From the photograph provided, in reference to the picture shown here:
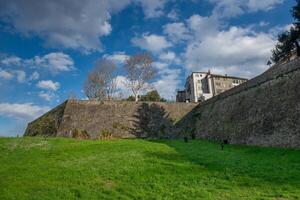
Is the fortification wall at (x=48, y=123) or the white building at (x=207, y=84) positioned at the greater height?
the white building at (x=207, y=84)

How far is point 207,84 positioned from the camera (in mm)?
104125

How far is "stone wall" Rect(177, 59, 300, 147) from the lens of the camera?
22844mm

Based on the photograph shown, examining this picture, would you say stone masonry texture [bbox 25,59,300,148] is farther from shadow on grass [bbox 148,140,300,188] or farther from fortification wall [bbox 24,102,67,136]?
shadow on grass [bbox 148,140,300,188]

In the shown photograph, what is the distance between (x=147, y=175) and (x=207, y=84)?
91.9 metres

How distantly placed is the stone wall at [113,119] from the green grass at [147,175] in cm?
1770

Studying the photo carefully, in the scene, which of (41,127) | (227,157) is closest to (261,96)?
(227,157)

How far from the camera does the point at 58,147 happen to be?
79.5 ft

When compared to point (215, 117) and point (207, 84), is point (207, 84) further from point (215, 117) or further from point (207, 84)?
point (215, 117)

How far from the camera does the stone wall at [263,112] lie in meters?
22.8

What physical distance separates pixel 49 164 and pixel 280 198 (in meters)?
12.6

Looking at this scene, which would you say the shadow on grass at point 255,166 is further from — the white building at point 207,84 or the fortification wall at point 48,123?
the white building at point 207,84

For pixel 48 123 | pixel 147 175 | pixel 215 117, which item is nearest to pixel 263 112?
pixel 215 117

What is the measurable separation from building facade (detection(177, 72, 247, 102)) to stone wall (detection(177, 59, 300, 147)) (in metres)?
64.8

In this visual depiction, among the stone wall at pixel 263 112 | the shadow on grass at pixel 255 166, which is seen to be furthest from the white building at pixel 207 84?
the shadow on grass at pixel 255 166
